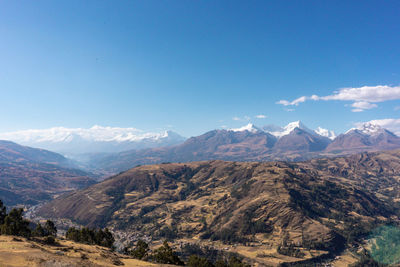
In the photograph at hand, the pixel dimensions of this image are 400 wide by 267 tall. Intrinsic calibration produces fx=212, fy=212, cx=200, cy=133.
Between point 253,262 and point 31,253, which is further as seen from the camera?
point 253,262

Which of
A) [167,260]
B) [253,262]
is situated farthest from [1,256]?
[253,262]

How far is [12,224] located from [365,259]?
262 metres

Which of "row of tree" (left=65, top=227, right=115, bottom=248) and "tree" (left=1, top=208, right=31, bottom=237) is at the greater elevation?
"tree" (left=1, top=208, right=31, bottom=237)

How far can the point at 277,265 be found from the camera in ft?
599

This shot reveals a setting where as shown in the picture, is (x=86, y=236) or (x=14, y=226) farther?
(x=86, y=236)

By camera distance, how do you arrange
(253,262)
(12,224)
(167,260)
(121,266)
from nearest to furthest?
1. (121,266)
2. (12,224)
3. (167,260)
4. (253,262)

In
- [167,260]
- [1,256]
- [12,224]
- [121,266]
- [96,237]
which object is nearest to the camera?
[1,256]

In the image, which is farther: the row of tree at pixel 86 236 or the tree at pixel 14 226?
the row of tree at pixel 86 236

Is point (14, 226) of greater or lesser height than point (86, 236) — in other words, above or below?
above

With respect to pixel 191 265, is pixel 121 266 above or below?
above

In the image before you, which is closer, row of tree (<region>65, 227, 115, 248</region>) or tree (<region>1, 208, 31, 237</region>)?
tree (<region>1, 208, 31, 237</region>)

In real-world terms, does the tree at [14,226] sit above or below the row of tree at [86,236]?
above

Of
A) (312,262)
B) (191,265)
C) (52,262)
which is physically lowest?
(312,262)

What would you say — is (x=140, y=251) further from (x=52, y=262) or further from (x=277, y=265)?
(x=277, y=265)
